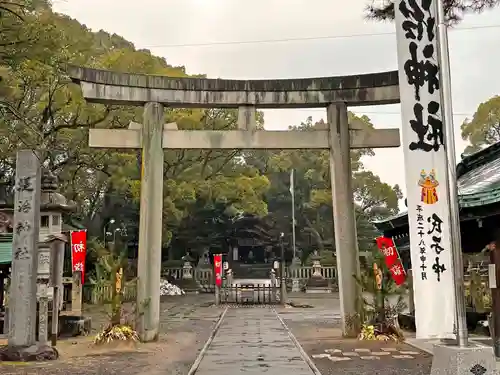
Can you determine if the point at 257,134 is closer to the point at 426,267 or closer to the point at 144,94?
the point at 144,94

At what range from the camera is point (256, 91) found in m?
13.8

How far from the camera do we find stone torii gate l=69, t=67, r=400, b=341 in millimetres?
13180

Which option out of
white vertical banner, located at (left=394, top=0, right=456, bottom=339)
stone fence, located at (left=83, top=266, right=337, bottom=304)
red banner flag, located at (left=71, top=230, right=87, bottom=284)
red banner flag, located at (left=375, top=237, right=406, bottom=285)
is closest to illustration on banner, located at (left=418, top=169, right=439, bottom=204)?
white vertical banner, located at (left=394, top=0, right=456, bottom=339)

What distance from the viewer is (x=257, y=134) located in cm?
1362

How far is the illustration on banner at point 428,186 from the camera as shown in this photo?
791cm

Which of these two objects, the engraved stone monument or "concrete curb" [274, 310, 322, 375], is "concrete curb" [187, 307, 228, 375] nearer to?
"concrete curb" [274, 310, 322, 375]

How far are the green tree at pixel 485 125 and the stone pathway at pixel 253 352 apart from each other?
92.7 feet

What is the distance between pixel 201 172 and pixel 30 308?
2106cm

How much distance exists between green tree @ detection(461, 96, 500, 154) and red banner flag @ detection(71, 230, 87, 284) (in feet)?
103

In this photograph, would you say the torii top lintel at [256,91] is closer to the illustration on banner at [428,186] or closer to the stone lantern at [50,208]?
the stone lantern at [50,208]

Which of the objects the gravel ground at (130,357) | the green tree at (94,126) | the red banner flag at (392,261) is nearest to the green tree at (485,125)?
the green tree at (94,126)

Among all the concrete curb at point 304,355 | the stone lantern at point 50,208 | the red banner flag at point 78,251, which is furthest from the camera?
the red banner flag at point 78,251

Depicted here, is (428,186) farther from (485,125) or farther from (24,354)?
(485,125)

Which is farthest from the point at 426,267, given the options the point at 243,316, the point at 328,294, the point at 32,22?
the point at 328,294
